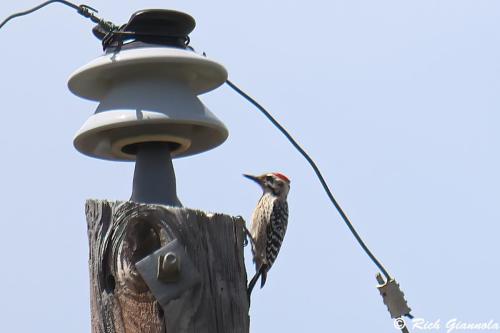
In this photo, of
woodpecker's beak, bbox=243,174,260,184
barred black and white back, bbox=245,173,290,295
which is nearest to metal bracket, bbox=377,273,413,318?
barred black and white back, bbox=245,173,290,295

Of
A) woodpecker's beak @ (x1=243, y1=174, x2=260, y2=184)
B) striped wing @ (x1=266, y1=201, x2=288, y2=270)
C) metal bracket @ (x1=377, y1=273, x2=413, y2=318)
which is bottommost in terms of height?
metal bracket @ (x1=377, y1=273, x2=413, y2=318)

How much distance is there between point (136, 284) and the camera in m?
3.81

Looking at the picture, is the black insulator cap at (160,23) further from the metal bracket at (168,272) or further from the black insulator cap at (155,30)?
the metal bracket at (168,272)

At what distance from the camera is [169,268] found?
3762mm

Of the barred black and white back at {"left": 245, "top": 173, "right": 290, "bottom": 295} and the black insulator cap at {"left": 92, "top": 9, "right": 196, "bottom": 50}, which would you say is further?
the barred black and white back at {"left": 245, "top": 173, "right": 290, "bottom": 295}

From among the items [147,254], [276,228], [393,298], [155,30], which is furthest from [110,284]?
[276,228]

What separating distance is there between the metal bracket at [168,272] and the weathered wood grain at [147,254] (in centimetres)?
3

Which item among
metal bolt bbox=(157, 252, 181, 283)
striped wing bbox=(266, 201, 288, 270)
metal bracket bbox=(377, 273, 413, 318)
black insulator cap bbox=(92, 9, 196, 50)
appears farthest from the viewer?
striped wing bbox=(266, 201, 288, 270)

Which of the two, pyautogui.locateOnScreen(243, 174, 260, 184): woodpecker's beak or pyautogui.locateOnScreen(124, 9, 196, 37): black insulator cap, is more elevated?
pyautogui.locateOnScreen(243, 174, 260, 184): woodpecker's beak

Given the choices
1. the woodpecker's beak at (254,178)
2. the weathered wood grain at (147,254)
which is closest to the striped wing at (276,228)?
the woodpecker's beak at (254,178)

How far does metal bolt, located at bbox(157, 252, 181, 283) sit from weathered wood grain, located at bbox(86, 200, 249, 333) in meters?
0.07

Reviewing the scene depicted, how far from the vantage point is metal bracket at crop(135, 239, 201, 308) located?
376 cm

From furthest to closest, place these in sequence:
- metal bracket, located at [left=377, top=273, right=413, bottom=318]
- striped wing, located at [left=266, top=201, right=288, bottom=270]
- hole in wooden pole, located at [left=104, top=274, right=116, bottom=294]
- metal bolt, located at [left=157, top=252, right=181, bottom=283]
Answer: striped wing, located at [left=266, top=201, right=288, bottom=270], metal bracket, located at [left=377, top=273, right=413, bottom=318], hole in wooden pole, located at [left=104, top=274, right=116, bottom=294], metal bolt, located at [left=157, top=252, right=181, bottom=283]

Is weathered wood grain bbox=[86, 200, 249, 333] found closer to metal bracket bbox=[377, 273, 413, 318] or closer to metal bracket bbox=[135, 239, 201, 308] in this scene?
metal bracket bbox=[135, 239, 201, 308]
